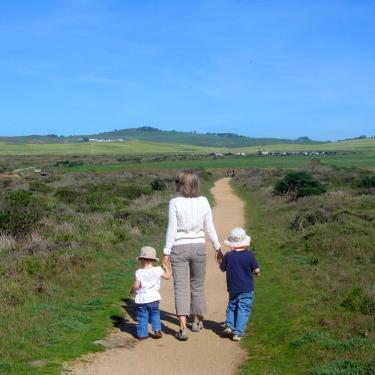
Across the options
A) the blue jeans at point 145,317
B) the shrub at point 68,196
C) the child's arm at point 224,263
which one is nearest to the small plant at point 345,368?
the child's arm at point 224,263

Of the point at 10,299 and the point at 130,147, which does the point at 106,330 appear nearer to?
the point at 10,299

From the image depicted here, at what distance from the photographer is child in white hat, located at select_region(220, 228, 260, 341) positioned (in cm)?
824

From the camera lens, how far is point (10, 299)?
9633 millimetres

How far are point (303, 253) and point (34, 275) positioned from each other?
6.63 metres

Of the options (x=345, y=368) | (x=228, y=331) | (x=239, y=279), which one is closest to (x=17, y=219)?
(x=228, y=331)

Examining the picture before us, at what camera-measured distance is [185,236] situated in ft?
26.4

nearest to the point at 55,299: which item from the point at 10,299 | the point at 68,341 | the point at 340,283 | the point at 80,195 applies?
the point at 10,299

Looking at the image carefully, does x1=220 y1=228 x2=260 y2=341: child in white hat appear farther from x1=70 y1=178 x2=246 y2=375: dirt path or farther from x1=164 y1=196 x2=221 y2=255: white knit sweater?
x1=164 y1=196 x2=221 y2=255: white knit sweater

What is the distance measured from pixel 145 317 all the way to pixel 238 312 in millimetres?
1225

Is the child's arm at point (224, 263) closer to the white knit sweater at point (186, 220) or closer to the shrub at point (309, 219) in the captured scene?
the white knit sweater at point (186, 220)

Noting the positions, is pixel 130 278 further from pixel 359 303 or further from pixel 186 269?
pixel 359 303

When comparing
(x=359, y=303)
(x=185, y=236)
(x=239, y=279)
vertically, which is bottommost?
(x=359, y=303)

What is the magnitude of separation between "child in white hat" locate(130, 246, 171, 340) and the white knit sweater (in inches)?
16.8

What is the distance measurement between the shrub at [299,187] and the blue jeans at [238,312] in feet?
73.3
